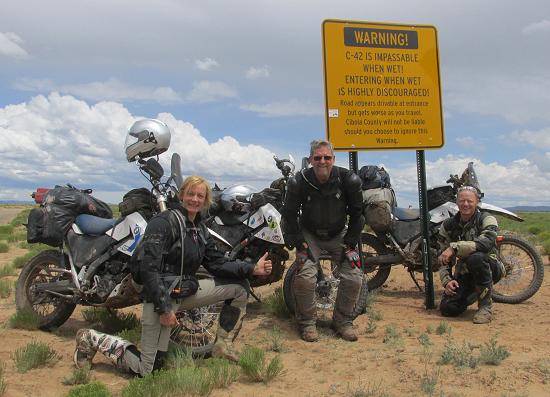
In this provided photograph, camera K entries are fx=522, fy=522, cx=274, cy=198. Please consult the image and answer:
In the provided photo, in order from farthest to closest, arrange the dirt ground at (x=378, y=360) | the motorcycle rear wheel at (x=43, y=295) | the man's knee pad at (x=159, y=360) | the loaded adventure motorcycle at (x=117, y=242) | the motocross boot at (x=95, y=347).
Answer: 1. the motorcycle rear wheel at (x=43, y=295)
2. the loaded adventure motorcycle at (x=117, y=242)
3. the motocross boot at (x=95, y=347)
4. the man's knee pad at (x=159, y=360)
5. the dirt ground at (x=378, y=360)

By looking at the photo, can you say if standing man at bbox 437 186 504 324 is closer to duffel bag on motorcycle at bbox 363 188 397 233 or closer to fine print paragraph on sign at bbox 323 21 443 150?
duffel bag on motorcycle at bbox 363 188 397 233

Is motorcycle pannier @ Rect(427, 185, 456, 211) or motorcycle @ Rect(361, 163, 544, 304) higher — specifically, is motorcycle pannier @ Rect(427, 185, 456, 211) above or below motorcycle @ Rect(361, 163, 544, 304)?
above

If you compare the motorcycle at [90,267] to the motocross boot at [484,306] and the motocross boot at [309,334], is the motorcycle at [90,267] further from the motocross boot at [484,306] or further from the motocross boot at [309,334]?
the motocross boot at [484,306]

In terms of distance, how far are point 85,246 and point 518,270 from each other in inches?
209

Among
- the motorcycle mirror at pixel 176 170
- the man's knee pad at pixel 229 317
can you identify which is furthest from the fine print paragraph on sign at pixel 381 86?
the man's knee pad at pixel 229 317

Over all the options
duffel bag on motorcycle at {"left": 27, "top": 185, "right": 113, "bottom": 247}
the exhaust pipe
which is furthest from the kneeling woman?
the exhaust pipe

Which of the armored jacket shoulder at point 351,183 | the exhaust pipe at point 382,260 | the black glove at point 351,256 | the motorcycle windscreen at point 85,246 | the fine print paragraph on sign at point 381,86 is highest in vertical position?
the fine print paragraph on sign at point 381,86

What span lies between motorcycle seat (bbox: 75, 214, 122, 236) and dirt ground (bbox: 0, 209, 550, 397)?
115 centimetres

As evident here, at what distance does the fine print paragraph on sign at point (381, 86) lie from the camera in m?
6.37

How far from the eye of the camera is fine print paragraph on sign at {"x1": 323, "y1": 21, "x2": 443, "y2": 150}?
251 inches

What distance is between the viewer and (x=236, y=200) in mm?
6316

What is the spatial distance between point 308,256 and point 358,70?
2497mm

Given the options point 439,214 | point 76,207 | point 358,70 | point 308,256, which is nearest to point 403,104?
point 358,70

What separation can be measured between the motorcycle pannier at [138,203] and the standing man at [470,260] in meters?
3.30
